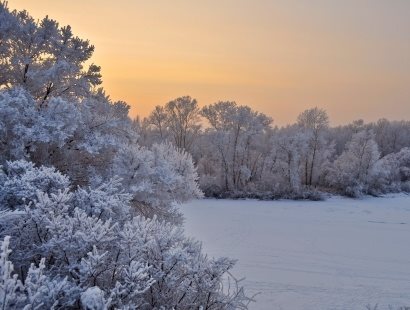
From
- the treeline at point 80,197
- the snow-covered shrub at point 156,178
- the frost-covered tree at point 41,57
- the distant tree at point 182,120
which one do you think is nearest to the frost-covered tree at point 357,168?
the distant tree at point 182,120

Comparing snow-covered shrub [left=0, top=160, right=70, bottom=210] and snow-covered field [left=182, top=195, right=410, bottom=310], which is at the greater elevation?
snow-covered shrub [left=0, top=160, right=70, bottom=210]

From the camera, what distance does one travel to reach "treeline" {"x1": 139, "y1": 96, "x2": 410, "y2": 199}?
4188 cm

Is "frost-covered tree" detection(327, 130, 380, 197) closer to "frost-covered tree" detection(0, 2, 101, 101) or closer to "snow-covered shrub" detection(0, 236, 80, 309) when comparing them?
"frost-covered tree" detection(0, 2, 101, 101)

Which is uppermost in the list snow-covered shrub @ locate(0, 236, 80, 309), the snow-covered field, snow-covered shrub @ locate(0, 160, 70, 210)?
snow-covered shrub @ locate(0, 160, 70, 210)

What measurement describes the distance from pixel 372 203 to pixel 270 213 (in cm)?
1144

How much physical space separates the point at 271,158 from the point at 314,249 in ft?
88.6

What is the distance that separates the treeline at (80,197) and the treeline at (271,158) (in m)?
30.0

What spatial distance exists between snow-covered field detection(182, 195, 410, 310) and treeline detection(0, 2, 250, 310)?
4469 mm

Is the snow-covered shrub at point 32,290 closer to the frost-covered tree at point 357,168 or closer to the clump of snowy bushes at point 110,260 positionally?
the clump of snowy bushes at point 110,260

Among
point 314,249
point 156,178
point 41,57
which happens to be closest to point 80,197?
point 156,178

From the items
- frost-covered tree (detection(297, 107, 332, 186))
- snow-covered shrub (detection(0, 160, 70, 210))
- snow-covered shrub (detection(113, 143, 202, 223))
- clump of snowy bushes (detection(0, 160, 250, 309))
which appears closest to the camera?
clump of snowy bushes (detection(0, 160, 250, 309))

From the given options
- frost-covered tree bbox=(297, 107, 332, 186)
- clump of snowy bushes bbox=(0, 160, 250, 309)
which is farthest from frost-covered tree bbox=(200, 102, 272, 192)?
clump of snowy bushes bbox=(0, 160, 250, 309)

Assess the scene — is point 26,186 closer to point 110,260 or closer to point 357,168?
point 110,260

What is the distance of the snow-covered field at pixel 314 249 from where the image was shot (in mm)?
13250
